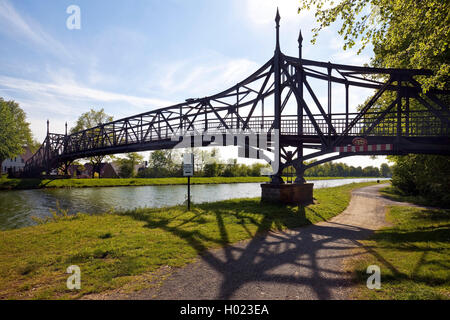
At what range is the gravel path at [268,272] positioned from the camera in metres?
4.20

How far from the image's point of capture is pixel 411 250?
21.0ft

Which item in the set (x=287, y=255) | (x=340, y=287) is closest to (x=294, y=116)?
(x=287, y=255)

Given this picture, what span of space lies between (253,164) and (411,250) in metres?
83.4

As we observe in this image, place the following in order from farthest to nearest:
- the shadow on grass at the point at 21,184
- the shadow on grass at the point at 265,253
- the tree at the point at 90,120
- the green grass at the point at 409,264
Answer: the tree at the point at 90,120 → the shadow on grass at the point at 21,184 → the shadow on grass at the point at 265,253 → the green grass at the point at 409,264

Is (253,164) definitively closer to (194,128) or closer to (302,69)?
(194,128)

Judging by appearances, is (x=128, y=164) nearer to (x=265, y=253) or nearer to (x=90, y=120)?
(x=90, y=120)

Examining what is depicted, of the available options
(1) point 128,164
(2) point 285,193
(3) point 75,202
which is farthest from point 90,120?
(2) point 285,193

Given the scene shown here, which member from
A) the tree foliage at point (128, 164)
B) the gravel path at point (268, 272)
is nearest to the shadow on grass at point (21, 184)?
the tree foliage at point (128, 164)

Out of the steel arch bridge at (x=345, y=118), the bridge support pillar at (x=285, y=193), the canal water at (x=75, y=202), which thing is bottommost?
the canal water at (x=75, y=202)

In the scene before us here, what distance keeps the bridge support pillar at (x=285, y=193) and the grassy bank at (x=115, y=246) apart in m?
2.72

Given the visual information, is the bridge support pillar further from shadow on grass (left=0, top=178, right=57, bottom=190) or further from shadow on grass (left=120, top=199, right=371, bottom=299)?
shadow on grass (left=0, top=178, right=57, bottom=190)

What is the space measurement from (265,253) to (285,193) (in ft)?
28.8

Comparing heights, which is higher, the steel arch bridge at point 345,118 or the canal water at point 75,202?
the steel arch bridge at point 345,118

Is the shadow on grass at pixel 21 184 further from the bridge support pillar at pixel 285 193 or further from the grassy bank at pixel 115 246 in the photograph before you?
the bridge support pillar at pixel 285 193
